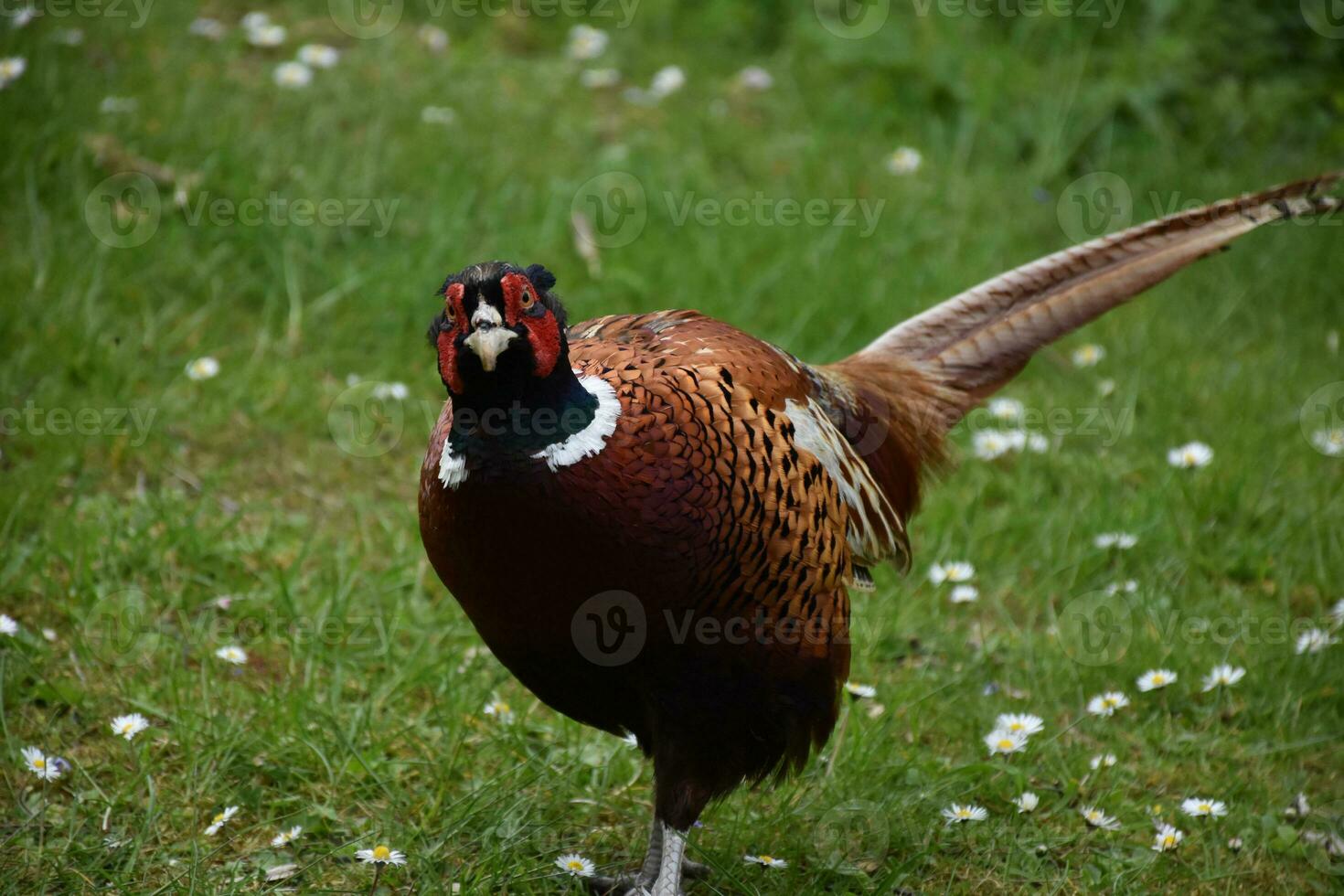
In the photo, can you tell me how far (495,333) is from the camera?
7.70 feet

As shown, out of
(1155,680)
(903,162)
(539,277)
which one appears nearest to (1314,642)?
(1155,680)

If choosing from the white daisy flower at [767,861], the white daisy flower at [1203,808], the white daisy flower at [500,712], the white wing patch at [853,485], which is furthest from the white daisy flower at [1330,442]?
the white daisy flower at [500,712]

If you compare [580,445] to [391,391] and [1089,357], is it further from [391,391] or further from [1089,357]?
[1089,357]

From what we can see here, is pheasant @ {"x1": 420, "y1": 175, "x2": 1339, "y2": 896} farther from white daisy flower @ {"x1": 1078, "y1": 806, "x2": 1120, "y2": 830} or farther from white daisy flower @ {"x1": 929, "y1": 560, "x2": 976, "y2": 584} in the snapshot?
white daisy flower @ {"x1": 929, "y1": 560, "x2": 976, "y2": 584}

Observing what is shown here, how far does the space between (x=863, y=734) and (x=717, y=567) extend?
4.02ft

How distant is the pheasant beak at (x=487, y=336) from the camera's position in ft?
7.68

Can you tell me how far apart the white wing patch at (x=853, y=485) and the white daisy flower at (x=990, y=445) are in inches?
58.1

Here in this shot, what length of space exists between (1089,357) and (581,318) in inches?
81.8

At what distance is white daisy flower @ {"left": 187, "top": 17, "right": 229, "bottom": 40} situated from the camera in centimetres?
604

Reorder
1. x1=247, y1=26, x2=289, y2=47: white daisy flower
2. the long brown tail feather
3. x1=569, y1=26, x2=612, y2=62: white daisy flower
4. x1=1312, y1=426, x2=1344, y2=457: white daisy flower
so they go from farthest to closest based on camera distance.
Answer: x1=569, y1=26, x2=612, y2=62: white daisy flower, x1=247, y1=26, x2=289, y2=47: white daisy flower, x1=1312, y1=426, x2=1344, y2=457: white daisy flower, the long brown tail feather

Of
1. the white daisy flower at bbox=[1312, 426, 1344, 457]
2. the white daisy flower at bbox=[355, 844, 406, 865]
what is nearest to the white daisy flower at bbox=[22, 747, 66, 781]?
the white daisy flower at bbox=[355, 844, 406, 865]

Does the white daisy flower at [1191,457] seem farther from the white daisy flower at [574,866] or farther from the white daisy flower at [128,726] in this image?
the white daisy flower at [128,726]

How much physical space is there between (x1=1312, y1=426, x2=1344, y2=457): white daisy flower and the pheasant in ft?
8.21

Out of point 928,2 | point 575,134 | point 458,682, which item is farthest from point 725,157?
point 458,682
